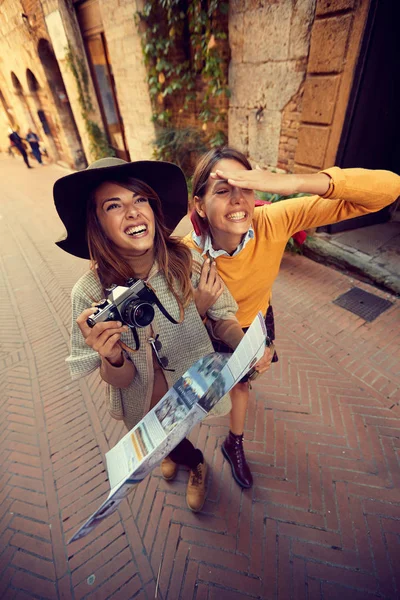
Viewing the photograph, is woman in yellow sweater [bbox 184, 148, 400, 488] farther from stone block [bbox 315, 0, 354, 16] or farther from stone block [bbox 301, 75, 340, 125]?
stone block [bbox 315, 0, 354, 16]

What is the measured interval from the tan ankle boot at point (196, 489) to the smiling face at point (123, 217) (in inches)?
71.1

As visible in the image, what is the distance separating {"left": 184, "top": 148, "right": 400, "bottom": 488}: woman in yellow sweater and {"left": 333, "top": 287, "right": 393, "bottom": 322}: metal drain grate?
2329mm

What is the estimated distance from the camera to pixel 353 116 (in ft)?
12.6

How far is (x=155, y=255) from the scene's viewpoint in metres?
1.58

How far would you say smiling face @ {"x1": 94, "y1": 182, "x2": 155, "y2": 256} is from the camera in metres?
1.41

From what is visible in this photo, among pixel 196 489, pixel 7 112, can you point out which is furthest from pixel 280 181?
pixel 7 112

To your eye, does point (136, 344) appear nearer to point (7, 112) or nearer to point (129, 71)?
point (129, 71)

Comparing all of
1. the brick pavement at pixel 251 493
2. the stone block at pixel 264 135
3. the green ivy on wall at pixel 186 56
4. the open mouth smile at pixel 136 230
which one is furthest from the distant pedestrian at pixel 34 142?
the open mouth smile at pixel 136 230

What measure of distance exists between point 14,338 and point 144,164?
395 centimetres

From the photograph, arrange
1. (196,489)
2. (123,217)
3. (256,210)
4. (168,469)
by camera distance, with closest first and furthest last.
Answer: (123,217) < (256,210) < (196,489) < (168,469)

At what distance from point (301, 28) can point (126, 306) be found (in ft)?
15.7

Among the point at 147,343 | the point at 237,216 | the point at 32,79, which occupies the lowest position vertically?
the point at 147,343

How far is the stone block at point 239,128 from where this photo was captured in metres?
5.33

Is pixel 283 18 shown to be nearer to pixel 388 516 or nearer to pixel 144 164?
pixel 144 164
